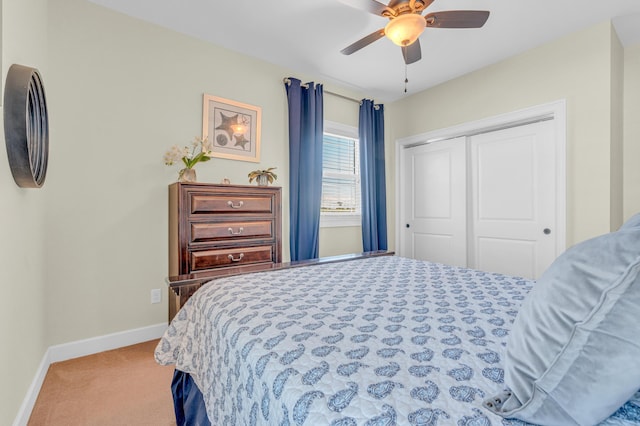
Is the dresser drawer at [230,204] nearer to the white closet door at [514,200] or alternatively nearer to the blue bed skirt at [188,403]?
the blue bed skirt at [188,403]

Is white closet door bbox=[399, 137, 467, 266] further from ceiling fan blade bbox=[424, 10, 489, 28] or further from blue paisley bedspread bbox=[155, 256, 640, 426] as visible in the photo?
blue paisley bedspread bbox=[155, 256, 640, 426]

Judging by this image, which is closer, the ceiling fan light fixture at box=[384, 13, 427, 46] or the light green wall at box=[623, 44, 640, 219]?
the ceiling fan light fixture at box=[384, 13, 427, 46]

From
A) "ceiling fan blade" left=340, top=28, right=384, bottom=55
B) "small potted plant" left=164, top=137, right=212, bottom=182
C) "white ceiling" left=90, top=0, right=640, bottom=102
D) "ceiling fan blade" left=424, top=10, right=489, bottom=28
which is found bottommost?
"small potted plant" left=164, top=137, right=212, bottom=182

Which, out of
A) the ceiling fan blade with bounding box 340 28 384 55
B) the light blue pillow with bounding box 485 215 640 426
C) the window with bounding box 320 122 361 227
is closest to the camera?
the light blue pillow with bounding box 485 215 640 426

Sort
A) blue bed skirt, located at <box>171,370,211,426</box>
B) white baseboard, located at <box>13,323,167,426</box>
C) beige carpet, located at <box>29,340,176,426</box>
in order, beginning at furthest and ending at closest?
white baseboard, located at <box>13,323,167,426</box> → beige carpet, located at <box>29,340,176,426</box> → blue bed skirt, located at <box>171,370,211,426</box>

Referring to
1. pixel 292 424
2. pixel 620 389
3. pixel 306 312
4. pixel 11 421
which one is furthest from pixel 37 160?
pixel 620 389

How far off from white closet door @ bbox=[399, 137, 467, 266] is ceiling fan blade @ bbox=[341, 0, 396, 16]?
2.21 m

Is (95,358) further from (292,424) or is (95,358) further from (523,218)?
(523,218)

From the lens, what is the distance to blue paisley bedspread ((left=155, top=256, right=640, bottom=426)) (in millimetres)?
595

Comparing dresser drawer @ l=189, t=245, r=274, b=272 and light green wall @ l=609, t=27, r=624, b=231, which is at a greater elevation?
light green wall @ l=609, t=27, r=624, b=231

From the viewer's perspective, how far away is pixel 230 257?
2480 mm

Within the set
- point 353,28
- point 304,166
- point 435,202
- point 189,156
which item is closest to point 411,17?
point 353,28

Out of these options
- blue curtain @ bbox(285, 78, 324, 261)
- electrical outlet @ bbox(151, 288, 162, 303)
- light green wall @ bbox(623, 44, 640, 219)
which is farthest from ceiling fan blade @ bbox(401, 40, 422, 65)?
electrical outlet @ bbox(151, 288, 162, 303)

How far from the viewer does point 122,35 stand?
98.3 inches
